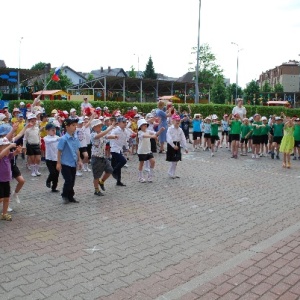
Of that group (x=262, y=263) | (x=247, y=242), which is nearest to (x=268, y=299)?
(x=262, y=263)

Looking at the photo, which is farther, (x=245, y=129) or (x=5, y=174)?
(x=245, y=129)

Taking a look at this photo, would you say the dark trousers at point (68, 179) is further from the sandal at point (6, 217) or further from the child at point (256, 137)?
the child at point (256, 137)

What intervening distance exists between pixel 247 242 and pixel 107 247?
6.97 feet

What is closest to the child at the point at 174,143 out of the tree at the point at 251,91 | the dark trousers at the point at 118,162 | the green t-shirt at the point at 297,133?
the dark trousers at the point at 118,162

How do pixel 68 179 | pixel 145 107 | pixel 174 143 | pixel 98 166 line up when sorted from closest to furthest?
pixel 68 179, pixel 98 166, pixel 174 143, pixel 145 107

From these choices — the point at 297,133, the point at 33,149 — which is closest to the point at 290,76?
the point at 297,133

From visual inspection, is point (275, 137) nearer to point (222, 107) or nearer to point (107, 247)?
point (107, 247)

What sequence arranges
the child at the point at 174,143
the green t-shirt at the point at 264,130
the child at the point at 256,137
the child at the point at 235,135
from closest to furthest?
the child at the point at 174,143, the child at the point at 235,135, the child at the point at 256,137, the green t-shirt at the point at 264,130

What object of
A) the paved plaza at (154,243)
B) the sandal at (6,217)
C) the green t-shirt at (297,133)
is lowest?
the paved plaza at (154,243)

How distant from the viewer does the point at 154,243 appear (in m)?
5.73

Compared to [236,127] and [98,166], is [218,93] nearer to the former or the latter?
[236,127]

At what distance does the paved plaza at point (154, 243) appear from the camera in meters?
4.34

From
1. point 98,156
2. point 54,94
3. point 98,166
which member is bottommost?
point 98,166

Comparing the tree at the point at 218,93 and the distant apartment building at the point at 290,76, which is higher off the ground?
the distant apartment building at the point at 290,76
